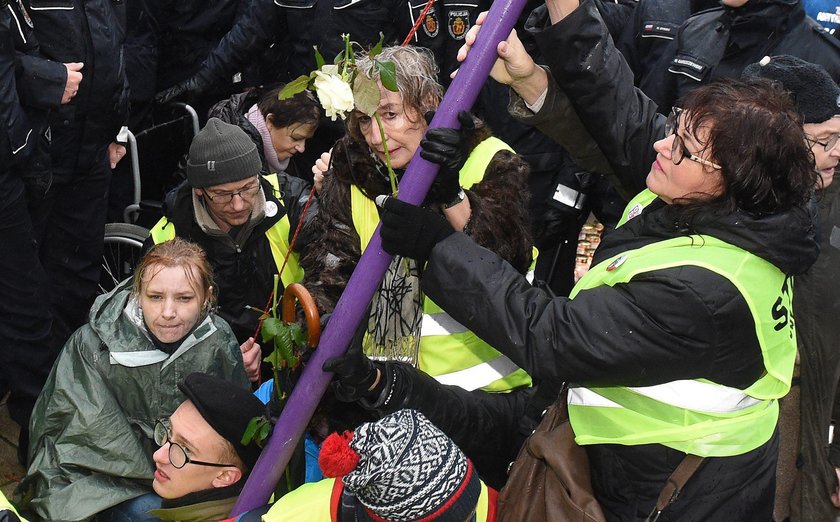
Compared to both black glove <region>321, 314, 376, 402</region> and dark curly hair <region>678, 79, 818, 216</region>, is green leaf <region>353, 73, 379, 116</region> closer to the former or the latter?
black glove <region>321, 314, 376, 402</region>

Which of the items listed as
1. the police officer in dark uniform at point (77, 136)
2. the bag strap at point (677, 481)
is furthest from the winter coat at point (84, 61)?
the bag strap at point (677, 481)

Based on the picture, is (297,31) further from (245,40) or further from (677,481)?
(677,481)

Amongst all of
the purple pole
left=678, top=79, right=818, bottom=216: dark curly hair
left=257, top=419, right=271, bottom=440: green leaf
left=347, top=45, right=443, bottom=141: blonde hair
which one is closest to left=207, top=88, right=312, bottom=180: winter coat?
left=347, top=45, right=443, bottom=141: blonde hair

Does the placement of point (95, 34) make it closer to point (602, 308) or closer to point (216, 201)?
point (216, 201)

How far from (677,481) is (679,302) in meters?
0.49

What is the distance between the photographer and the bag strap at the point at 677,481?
2280mm

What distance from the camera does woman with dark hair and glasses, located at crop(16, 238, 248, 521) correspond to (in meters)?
3.14

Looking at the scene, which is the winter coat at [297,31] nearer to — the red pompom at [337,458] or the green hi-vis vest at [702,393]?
the green hi-vis vest at [702,393]

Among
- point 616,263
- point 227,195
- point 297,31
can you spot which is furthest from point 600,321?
point 297,31

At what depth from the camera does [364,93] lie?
94.1 inches

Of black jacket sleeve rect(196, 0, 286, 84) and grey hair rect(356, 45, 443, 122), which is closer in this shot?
grey hair rect(356, 45, 443, 122)

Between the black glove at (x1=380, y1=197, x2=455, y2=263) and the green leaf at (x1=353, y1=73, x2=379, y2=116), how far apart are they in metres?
0.26

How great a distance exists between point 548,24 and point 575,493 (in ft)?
3.99

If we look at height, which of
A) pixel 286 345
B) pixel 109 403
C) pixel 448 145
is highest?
pixel 448 145
